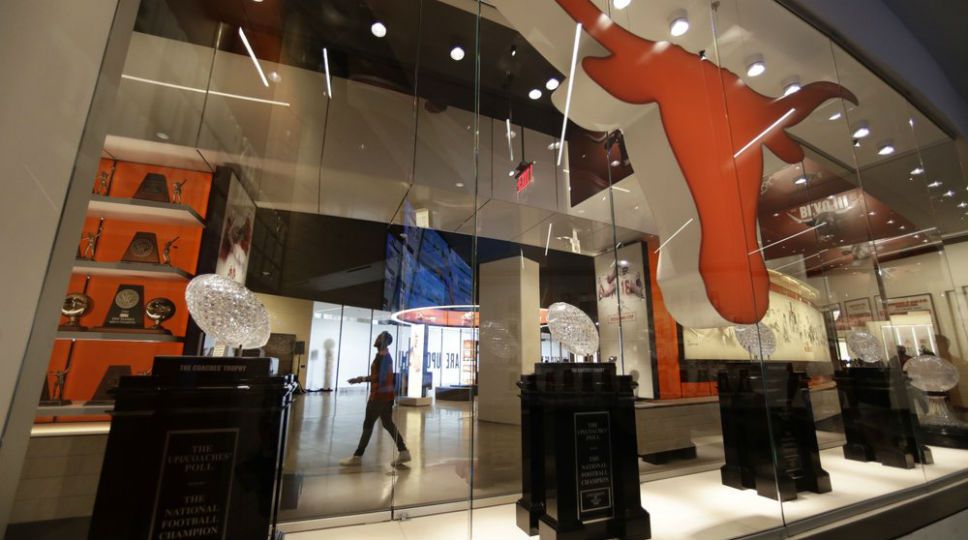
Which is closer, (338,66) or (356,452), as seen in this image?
(356,452)

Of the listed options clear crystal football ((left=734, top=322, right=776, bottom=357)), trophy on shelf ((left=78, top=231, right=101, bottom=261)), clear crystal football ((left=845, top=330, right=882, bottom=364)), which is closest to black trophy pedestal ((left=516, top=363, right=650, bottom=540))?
clear crystal football ((left=734, top=322, right=776, bottom=357))

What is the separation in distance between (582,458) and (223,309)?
1.74 metres

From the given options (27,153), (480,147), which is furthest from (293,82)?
(27,153)

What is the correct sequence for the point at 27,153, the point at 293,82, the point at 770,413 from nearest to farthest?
the point at 27,153
the point at 770,413
the point at 293,82

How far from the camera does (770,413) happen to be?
2.66 meters

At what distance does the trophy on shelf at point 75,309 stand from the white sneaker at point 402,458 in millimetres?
1997

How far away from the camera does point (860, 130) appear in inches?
154

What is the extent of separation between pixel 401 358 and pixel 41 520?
210cm

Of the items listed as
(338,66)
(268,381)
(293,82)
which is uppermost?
(338,66)

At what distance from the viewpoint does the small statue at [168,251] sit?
6.57ft

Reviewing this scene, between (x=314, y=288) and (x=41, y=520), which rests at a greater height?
(x=314, y=288)

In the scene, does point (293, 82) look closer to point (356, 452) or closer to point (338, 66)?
point (338, 66)

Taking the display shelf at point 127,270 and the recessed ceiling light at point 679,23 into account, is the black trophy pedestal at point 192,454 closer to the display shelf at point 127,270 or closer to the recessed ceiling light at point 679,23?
the display shelf at point 127,270

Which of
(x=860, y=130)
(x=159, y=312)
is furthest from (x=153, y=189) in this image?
(x=860, y=130)
